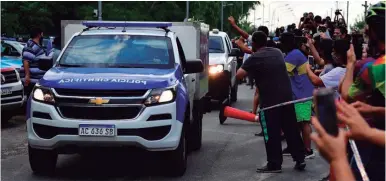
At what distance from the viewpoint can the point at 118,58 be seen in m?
8.79

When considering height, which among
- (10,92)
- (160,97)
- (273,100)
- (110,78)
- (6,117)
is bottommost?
(6,117)

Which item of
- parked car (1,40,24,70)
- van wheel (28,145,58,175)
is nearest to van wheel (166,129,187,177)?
van wheel (28,145,58,175)

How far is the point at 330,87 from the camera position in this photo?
175 inches

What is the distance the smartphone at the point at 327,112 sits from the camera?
2271mm

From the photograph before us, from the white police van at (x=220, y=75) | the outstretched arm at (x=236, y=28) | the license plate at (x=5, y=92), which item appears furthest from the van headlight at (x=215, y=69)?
the outstretched arm at (x=236, y=28)

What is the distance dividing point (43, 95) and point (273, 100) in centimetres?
271

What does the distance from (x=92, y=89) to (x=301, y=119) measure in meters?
3.15

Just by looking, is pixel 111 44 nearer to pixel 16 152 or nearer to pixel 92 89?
pixel 92 89

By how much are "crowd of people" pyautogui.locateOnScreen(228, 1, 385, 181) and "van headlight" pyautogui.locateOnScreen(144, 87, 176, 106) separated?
1.04 m

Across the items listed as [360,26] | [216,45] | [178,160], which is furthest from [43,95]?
[360,26]

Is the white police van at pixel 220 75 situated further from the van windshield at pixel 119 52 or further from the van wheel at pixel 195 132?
the van windshield at pixel 119 52

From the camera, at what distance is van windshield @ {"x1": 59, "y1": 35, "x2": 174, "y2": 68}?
872 cm

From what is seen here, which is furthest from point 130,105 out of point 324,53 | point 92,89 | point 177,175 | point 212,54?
point 212,54

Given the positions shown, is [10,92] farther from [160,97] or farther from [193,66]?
[160,97]
